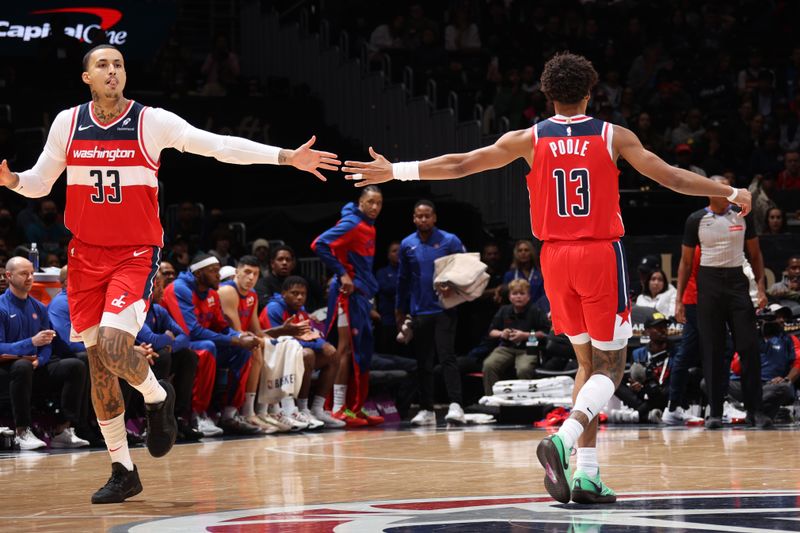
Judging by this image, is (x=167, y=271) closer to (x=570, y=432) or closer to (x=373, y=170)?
(x=373, y=170)

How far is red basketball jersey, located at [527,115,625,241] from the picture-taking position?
19.4ft

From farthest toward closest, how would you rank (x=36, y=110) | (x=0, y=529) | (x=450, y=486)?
(x=36, y=110) → (x=450, y=486) → (x=0, y=529)

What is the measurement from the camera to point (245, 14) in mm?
20484

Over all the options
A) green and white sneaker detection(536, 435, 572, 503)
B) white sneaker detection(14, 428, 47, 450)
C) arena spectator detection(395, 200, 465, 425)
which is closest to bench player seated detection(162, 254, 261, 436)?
white sneaker detection(14, 428, 47, 450)

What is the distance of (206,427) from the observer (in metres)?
10.9

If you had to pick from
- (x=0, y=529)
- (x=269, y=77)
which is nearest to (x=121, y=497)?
(x=0, y=529)

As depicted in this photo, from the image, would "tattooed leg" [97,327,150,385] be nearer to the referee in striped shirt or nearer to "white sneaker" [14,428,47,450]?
"white sneaker" [14,428,47,450]

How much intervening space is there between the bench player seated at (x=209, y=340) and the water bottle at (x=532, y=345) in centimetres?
285

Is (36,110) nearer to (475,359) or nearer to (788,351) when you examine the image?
(475,359)

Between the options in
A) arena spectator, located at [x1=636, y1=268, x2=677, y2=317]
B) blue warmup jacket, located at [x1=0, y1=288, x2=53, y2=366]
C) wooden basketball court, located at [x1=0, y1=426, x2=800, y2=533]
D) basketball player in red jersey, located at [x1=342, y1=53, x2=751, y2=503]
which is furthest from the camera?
arena spectator, located at [x1=636, y1=268, x2=677, y2=317]

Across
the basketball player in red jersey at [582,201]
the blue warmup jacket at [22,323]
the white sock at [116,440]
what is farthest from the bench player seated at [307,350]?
the basketball player in red jersey at [582,201]

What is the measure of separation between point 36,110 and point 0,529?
12.3 m

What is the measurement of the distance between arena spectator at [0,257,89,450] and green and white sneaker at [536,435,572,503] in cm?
538

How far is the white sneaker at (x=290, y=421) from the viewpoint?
37.5ft
